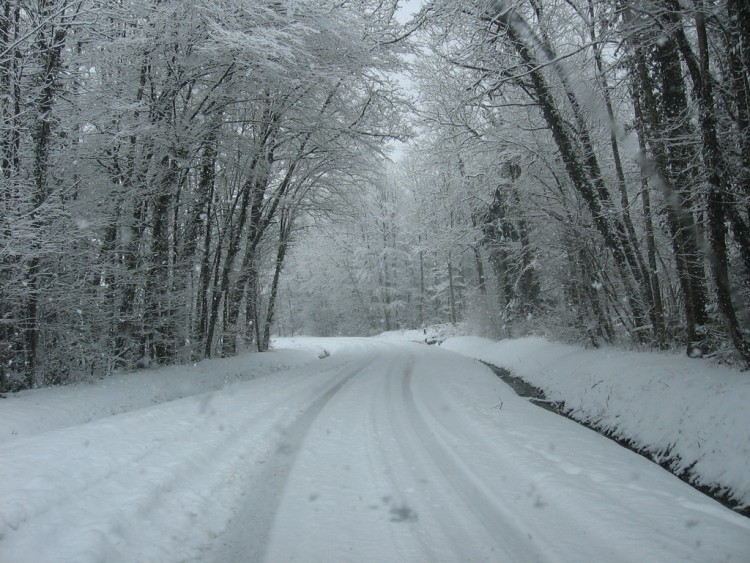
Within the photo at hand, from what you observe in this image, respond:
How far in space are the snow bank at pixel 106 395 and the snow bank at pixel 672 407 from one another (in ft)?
26.8

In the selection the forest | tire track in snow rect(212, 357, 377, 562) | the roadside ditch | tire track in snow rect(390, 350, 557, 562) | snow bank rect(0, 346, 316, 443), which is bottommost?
the roadside ditch

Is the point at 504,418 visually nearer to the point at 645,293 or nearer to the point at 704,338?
the point at 704,338

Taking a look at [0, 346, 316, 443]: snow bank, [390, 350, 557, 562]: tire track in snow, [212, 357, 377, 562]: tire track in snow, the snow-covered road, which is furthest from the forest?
[212, 357, 377, 562]: tire track in snow

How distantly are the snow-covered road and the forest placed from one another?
3.15 metres

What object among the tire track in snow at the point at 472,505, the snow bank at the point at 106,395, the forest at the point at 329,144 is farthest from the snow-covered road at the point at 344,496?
the forest at the point at 329,144

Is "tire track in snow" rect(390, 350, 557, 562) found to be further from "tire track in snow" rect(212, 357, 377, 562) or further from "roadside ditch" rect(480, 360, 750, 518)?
"roadside ditch" rect(480, 360, 750, 518)

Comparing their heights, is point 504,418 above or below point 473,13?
below

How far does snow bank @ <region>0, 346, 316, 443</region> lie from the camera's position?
242 inches

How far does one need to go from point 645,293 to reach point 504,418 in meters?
4.35

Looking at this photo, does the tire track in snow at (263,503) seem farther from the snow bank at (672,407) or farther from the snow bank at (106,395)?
the snow bank at (672,407)

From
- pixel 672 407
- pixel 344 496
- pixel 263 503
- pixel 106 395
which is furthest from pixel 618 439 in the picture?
pixel 106 395

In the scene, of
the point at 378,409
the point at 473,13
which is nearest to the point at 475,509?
the point at 378,409

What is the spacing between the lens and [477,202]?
18.9 meters

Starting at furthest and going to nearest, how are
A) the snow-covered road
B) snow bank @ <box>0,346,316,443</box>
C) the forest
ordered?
snow bank @ <box>0,346,316,443</box>, the forest, the snow-covered road
